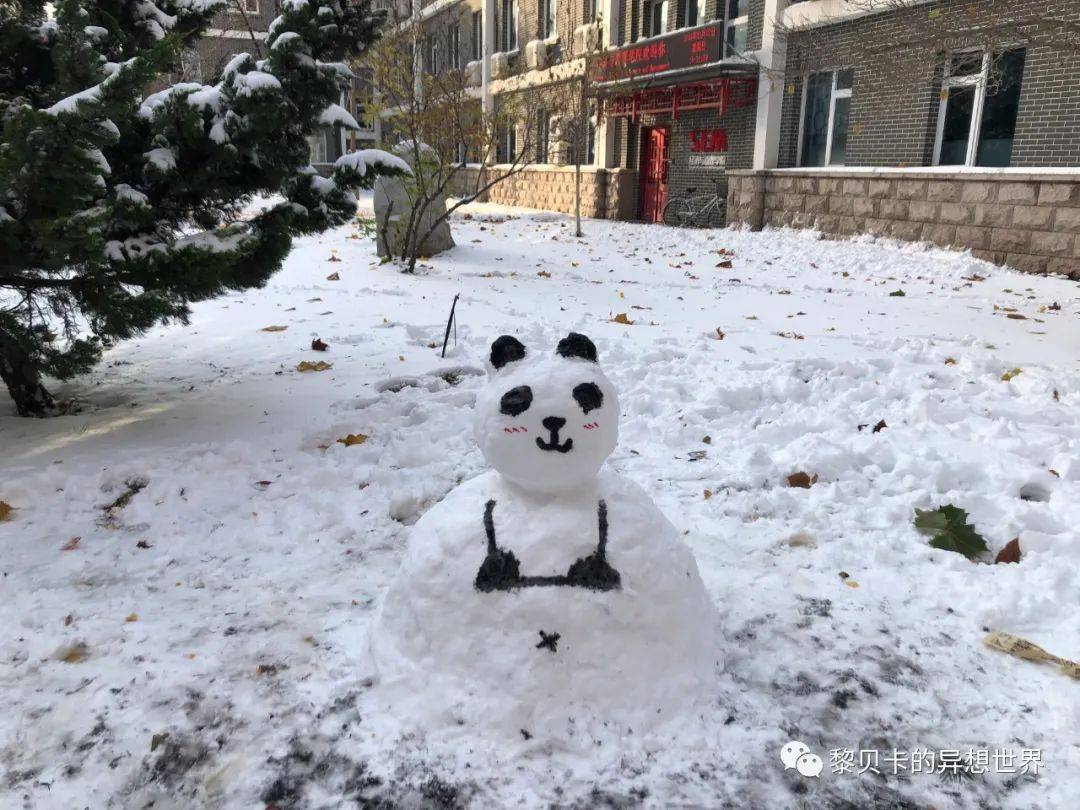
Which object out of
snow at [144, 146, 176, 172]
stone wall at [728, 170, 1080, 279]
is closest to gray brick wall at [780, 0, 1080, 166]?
stone wall at [728, 170, 1080, 279]

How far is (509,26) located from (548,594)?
89.6 ft

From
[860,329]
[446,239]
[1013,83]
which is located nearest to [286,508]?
[860,329]

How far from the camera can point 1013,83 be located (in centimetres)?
1131

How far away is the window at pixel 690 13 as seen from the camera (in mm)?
18075

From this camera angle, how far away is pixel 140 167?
423cm

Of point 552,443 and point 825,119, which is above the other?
point 825,119

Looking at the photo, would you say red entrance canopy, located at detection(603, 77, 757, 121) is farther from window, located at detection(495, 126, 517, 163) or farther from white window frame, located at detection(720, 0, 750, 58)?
window, located at detection(495, 126, 517, 163)

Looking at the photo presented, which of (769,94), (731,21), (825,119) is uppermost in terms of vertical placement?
(731,21)

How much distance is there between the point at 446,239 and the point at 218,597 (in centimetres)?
954

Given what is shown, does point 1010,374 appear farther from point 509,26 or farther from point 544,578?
point 509,26

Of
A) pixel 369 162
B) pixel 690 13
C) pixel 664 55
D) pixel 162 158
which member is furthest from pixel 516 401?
pixel 690 13

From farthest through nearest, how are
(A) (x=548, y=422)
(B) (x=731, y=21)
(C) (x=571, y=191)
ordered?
(C) (x=571, y=191) < (B) (x=731, y=21) < (A) (x=548, y=422)

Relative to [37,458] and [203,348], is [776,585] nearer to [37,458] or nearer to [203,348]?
[37,458]

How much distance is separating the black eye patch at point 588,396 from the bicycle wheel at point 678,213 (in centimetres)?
1635
